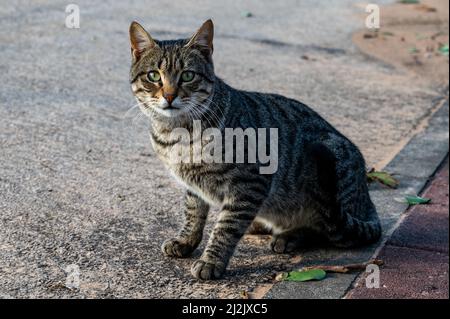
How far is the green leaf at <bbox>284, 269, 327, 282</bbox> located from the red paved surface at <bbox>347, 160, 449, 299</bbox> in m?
0.18

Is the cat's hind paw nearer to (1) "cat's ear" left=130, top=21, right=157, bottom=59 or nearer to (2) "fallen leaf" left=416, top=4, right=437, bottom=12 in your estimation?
(1) "cat's ear" left=130, top=21, right=157, bottom=59

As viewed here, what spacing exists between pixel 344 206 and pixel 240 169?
2.31 ft

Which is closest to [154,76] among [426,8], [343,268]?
[343,268]

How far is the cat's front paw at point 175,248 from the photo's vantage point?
4.22m

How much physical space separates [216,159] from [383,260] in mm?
1079

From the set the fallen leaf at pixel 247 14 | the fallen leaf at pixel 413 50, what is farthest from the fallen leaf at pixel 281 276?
the fallen leaf at pixel 247 14

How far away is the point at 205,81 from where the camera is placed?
13.6 feet

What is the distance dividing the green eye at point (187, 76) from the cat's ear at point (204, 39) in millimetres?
178

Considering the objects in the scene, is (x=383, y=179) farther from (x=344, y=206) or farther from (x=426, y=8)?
(x=426, y=8)

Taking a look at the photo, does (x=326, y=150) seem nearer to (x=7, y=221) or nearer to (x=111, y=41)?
(x=7, y=221)

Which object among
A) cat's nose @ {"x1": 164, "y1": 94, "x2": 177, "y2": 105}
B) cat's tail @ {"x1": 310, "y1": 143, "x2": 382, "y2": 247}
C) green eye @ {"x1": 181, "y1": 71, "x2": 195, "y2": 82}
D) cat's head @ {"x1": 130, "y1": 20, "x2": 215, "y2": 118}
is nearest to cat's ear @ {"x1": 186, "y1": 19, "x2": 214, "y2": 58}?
cat's head @ {"x1": 130, "y1": 20, "x2": 215, "y2": 118}

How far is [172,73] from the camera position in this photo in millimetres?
4066

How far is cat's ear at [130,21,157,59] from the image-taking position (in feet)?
13.7
